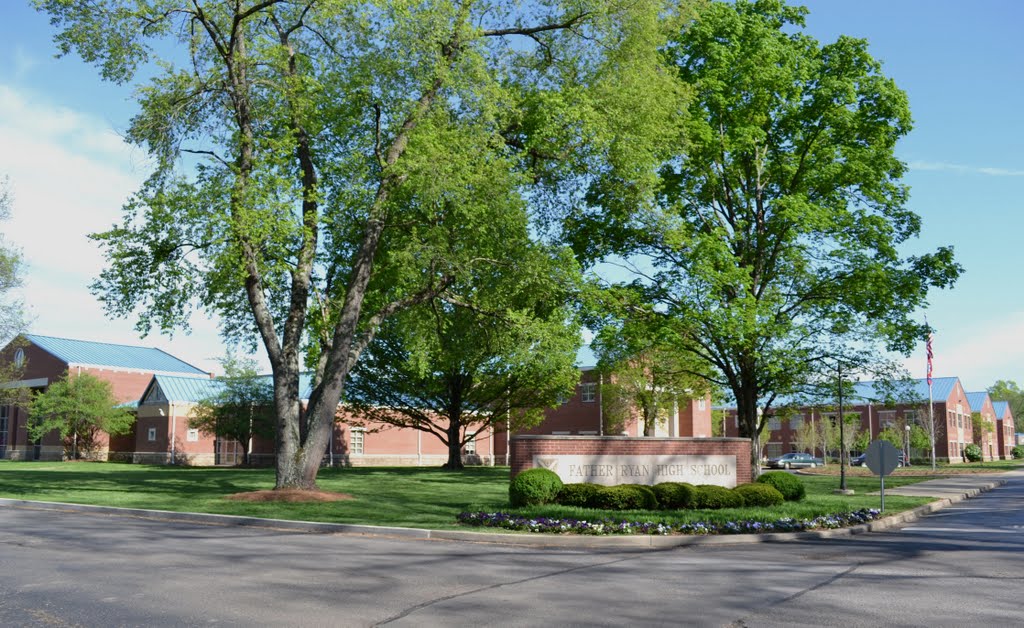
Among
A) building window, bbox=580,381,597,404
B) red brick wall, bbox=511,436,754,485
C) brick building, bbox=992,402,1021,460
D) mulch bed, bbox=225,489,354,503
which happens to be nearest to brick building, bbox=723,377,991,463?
brick building, bbox=992,402,1021,460

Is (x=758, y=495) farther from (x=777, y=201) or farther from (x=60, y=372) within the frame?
(x=60, y=372)

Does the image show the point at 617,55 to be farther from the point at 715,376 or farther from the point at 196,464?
the point at 196,464

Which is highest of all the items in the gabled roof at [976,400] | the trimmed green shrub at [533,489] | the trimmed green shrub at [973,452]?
the gabled roof at [976,400]

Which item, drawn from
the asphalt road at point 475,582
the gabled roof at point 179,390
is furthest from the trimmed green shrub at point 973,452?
the asphalt road at point 475,582

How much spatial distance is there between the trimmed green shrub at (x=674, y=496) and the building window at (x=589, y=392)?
3987 cm

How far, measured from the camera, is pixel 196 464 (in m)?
57.1

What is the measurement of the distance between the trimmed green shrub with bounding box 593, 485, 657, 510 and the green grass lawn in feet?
1.96

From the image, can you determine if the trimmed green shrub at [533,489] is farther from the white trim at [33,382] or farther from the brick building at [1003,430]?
the brick building at [1003,430]

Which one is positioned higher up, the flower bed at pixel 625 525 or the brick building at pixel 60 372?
the brick building at pixel 60 372

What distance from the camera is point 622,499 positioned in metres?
17.8

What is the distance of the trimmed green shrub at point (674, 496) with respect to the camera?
1836cm

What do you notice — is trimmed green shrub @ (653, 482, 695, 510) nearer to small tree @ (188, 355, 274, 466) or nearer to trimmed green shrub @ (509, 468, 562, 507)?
trimmed green shrub @ (509, 468, 562, 507)

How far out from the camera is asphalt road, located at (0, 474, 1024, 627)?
7.44 m

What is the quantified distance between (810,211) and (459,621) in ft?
70.9
